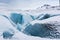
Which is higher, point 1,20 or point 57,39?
point 1,20

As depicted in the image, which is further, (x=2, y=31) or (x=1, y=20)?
(x=1, y=20)

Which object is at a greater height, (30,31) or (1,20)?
(1,20)

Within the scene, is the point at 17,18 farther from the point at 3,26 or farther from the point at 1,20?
the point at 3,26

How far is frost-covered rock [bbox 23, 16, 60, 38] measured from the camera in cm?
531

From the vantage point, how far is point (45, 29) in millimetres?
5523

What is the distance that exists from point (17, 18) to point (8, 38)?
3.24 metres

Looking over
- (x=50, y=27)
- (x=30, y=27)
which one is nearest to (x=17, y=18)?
(x=30, y=27)

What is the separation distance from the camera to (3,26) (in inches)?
197

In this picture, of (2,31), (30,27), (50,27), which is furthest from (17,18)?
(2,31)

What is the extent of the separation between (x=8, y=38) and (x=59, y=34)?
1613 millimetres

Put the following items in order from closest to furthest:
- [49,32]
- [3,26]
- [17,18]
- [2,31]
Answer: [2,31], [3,26], [49,32], [17,18]

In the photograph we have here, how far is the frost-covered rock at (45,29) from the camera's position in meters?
5.31

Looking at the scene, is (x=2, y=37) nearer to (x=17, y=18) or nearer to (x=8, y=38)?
(x=8, y=38)

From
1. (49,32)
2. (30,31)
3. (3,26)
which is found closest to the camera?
(3,26)
